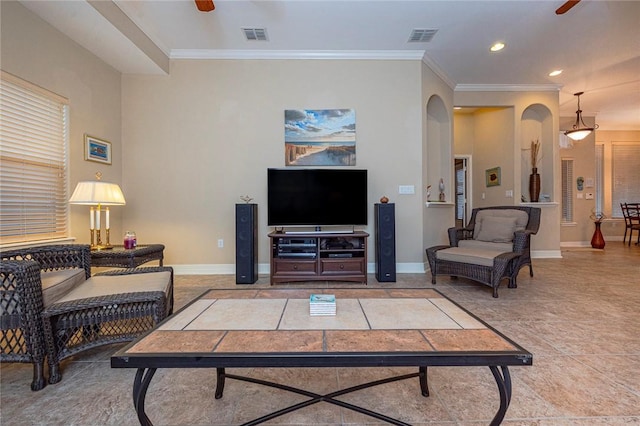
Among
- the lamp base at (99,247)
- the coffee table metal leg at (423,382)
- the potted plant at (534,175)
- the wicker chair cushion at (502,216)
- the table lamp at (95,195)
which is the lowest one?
the coffee table metal leg at (423,382)

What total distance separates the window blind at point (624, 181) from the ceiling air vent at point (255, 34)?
9.09m

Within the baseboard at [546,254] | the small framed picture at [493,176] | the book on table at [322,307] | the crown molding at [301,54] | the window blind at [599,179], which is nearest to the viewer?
the book on table at [322,307]

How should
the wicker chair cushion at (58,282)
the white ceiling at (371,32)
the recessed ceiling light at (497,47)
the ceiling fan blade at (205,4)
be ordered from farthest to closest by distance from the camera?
the recessed ceiling light at (497,47)
the white ceiling at (371,32)
the ceiling fan blade at (205,4)
the wicker chair cushion at (58,282)

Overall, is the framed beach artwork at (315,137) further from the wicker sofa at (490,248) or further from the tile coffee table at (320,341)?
the tile coffee table at (320,341)

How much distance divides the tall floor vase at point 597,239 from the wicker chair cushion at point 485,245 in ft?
14.9

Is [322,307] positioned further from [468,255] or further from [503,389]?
[468,255]

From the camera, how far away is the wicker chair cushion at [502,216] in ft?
11.8

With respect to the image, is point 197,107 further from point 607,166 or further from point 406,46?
point 607,166

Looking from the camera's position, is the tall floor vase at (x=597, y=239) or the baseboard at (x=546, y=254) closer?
the baseboard at (x=546, y=254)

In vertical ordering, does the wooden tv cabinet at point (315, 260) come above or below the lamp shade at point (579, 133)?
below

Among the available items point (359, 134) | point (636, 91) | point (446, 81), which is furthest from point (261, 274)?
point (636, 91)

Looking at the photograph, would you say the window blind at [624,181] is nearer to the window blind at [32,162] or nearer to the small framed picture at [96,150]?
the small framed picture at [96,150]

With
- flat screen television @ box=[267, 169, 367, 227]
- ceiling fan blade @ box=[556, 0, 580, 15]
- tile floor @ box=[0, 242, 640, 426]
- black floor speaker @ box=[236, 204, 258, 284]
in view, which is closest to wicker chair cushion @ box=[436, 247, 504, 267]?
tile floor @ box=[0, 242, 640, 426]

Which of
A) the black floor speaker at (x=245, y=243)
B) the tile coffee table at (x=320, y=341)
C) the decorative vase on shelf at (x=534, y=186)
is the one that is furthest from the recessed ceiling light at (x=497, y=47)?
the tile coffee table at (x=320, y=341)
